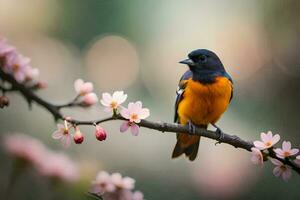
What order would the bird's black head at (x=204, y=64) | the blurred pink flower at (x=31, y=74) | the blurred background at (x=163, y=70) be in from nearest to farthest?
the blurred pink flower at (x=31, y=74), the bird's black head at (x=204, y=64), the blurred background at (x=163, y=70)

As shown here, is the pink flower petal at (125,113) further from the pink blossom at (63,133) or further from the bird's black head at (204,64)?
the bird's black head at (204,64)

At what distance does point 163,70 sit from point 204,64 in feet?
2.46

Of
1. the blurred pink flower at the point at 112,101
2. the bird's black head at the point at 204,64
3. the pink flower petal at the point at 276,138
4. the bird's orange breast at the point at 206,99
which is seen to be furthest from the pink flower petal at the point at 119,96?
the bird's orange breast at the point at 206,99

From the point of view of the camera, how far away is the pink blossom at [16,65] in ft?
2.54

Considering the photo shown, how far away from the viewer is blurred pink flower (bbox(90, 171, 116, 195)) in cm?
71

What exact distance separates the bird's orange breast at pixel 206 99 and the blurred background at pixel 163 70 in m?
0.20

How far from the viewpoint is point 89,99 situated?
32.2 inches

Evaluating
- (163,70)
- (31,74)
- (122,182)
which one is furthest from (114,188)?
(163,70)

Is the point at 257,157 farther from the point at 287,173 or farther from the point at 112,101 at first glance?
the point at 112,101

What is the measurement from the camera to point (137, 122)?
2.35 ft

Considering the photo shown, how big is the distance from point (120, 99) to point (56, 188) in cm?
14

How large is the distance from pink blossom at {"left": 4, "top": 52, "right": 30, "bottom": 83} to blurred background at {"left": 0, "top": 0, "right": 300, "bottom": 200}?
359 mm

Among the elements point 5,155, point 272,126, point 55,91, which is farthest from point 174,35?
point 5,155

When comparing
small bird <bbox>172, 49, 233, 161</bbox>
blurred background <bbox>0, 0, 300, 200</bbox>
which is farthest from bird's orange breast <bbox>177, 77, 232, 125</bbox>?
blurred background <bbox>0, 0, 300, 200</bbox>
